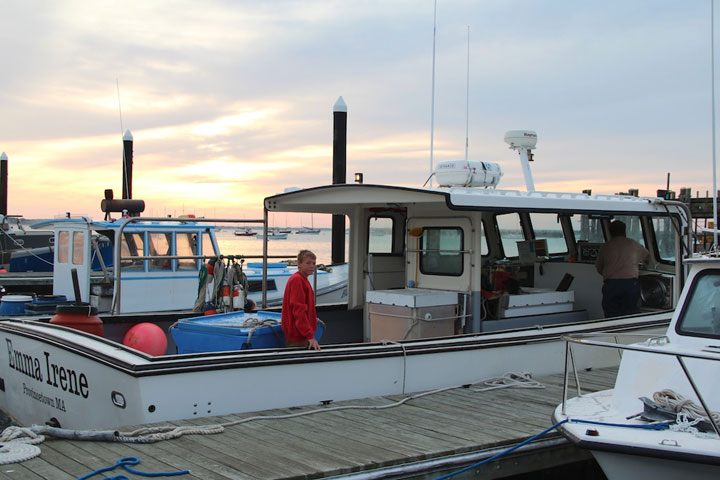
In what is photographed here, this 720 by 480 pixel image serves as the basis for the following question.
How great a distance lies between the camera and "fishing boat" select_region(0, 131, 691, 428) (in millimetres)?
6098

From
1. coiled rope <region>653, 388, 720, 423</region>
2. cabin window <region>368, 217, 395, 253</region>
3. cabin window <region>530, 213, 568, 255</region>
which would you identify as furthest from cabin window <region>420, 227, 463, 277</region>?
coiled rope <region>653, 388, 720, 423</region>

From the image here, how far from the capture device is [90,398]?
637cm

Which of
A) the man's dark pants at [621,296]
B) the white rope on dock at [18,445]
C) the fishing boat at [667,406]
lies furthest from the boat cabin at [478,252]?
the white rope on dock at [18,445]

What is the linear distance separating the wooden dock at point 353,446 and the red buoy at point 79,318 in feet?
7.90

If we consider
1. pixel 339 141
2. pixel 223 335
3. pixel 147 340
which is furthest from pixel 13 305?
pixel 223 335

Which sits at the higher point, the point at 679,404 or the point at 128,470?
the point at 679,404

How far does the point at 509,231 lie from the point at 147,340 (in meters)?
5.09

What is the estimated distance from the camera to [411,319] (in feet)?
25.3

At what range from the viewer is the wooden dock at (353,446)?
4777mm

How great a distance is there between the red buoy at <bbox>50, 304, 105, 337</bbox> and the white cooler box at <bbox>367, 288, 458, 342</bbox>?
2.89m

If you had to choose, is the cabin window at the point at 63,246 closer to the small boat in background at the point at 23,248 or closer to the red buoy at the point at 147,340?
the small boat in background at the point at 23,248

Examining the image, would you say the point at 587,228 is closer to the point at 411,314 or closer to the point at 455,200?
the point at 411,314

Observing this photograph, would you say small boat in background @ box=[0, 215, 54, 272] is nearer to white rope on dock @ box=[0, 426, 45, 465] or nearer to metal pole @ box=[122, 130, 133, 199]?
metal pole @ box=[122, 130, 133, 199]

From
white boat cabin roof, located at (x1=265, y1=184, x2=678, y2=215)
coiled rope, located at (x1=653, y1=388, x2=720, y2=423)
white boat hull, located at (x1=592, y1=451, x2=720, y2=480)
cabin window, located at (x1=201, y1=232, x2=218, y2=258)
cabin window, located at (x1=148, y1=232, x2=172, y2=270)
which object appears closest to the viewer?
white boat hull, located at (x1=592, y1=451, x2=720, y2=480)
